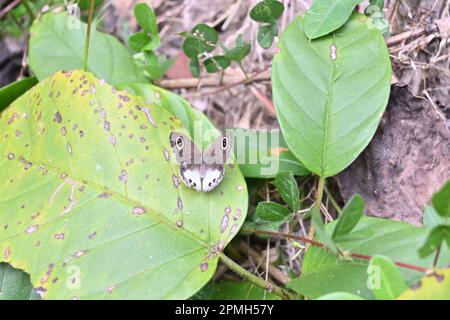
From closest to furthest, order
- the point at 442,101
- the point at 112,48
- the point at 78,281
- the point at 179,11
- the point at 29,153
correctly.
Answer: the point at 78,281 → the point at 29,153 → the point at 442,101 → the point at 112,48 → the point at 179,11

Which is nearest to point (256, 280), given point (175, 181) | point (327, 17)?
point (175, 181)

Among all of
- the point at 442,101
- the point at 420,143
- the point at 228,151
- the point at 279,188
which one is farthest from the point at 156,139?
the point at 442,101

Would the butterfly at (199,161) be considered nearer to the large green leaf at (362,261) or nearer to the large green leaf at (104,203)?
the large green leaf at (104,203)

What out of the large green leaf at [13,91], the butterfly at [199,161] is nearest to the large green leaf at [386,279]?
the butterfly at [199,161]

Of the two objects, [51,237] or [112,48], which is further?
[112,48]

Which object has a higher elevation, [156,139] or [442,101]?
[156,139]

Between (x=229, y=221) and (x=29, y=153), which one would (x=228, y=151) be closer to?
(x=229, y=221)
